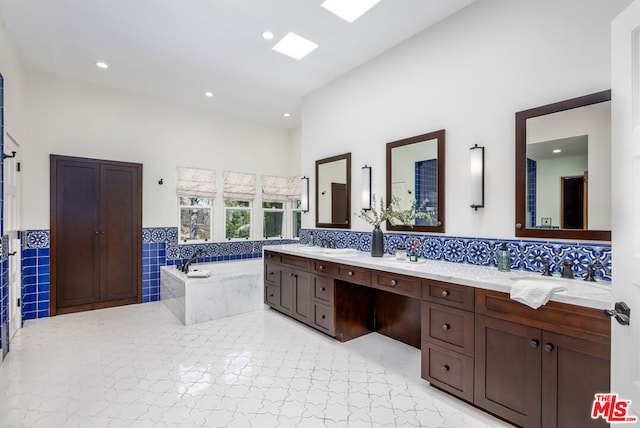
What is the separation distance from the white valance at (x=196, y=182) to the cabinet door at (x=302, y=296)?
2.59 metres

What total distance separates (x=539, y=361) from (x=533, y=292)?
41 centimetres

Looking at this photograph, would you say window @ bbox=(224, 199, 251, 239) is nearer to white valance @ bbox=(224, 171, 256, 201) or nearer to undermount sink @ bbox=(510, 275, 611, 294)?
white valance @ bbox=(224, 171, 256, 201)

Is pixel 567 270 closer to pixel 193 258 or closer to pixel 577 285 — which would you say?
pixel 577 285

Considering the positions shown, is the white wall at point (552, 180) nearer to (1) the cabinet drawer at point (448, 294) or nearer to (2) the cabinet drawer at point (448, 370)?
(1) the cabinet drawer at point (448, 294)

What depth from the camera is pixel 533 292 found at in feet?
5.80

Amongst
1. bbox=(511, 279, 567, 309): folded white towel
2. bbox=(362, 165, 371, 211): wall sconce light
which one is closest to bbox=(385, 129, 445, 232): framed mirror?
bbox=(362, 165, 371, 211): wall sconce light

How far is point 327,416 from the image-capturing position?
2092 mm

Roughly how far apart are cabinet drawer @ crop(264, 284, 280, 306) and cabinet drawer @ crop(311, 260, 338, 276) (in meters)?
0.89

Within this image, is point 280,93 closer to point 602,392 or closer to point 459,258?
point 459,258

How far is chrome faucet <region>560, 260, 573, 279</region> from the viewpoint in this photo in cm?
215

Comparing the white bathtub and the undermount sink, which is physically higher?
the undermount sink

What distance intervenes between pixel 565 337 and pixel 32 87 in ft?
20.0

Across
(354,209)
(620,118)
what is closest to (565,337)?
(620,118)

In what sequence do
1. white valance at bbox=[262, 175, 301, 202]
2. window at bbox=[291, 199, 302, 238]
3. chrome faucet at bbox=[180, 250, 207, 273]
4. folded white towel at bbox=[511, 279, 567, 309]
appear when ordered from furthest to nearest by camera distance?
window at bbox=[291, 199, 302, 238] → white valance at bbox=[262, 175, 301, 202] → chrome faucet at bbox=[180, 250, 207, 273] → folded white towel at bbox=[511, 279, 567, 309]
